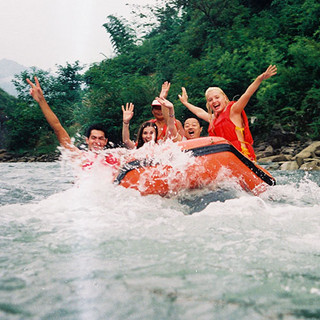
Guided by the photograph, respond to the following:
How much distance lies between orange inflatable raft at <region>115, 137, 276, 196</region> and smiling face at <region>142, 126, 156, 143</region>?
0.92 metres

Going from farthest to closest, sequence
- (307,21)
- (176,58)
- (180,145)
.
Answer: (176,58) → (307,21) → (180,145)

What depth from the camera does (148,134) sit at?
4.72 metres

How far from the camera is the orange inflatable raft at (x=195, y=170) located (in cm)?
364

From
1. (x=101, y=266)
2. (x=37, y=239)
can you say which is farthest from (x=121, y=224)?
(x=101, y=266)

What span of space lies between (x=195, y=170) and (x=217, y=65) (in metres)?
14.0

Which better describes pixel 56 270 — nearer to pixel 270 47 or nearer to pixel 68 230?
pixel 68 230

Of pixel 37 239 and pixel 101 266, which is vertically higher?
pixel 37 239

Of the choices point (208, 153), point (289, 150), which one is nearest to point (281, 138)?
point (289, 150)

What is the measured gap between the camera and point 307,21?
14242 millimetres

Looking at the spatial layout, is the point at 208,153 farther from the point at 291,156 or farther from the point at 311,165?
the point at 291,156

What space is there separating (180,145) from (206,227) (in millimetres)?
1386

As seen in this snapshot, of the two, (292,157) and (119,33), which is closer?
(292,157)

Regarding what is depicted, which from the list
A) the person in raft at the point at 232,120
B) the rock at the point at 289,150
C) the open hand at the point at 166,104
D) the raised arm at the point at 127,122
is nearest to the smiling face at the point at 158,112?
the raised arm at the point at 127,122

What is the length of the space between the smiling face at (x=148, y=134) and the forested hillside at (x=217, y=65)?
8.51 meters
